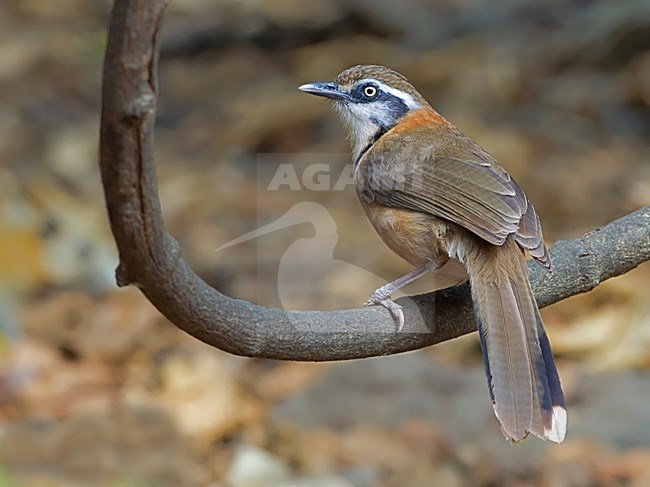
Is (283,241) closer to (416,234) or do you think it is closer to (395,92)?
(395,92)

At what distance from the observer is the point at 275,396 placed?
21.2 feet

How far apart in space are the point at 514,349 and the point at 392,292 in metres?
0.56

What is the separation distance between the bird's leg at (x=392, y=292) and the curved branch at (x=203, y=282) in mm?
40

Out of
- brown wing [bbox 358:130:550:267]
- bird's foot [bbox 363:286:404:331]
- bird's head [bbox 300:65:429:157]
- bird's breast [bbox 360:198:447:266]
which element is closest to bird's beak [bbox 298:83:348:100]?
bird's head [bbox 300:65:429:157]

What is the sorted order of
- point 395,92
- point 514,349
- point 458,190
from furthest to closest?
point 395,92, point 458,190, point 514,349

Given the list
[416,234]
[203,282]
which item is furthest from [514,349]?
[203,282]

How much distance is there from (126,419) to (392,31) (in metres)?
7.68

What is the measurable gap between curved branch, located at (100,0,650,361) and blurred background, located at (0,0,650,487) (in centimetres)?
182

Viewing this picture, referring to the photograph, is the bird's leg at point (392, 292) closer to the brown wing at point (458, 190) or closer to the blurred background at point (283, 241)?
the brown wing at point (458, 190)

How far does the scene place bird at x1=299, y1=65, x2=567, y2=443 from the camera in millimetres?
3625

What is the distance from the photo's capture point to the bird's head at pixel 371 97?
15.7 ft

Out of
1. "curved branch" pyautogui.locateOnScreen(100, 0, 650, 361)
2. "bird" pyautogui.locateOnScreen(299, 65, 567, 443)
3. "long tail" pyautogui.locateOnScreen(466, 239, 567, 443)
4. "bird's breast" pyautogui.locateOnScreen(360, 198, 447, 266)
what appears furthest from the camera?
"bird's breast" pyautogui.locateOnScreen(360, 198, 447, 266)

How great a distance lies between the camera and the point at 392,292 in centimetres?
409

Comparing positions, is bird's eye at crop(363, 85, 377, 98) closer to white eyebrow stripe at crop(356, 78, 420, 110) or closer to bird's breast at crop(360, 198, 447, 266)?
white eyebrow stripe at crop(356, 78, 420, 110)
